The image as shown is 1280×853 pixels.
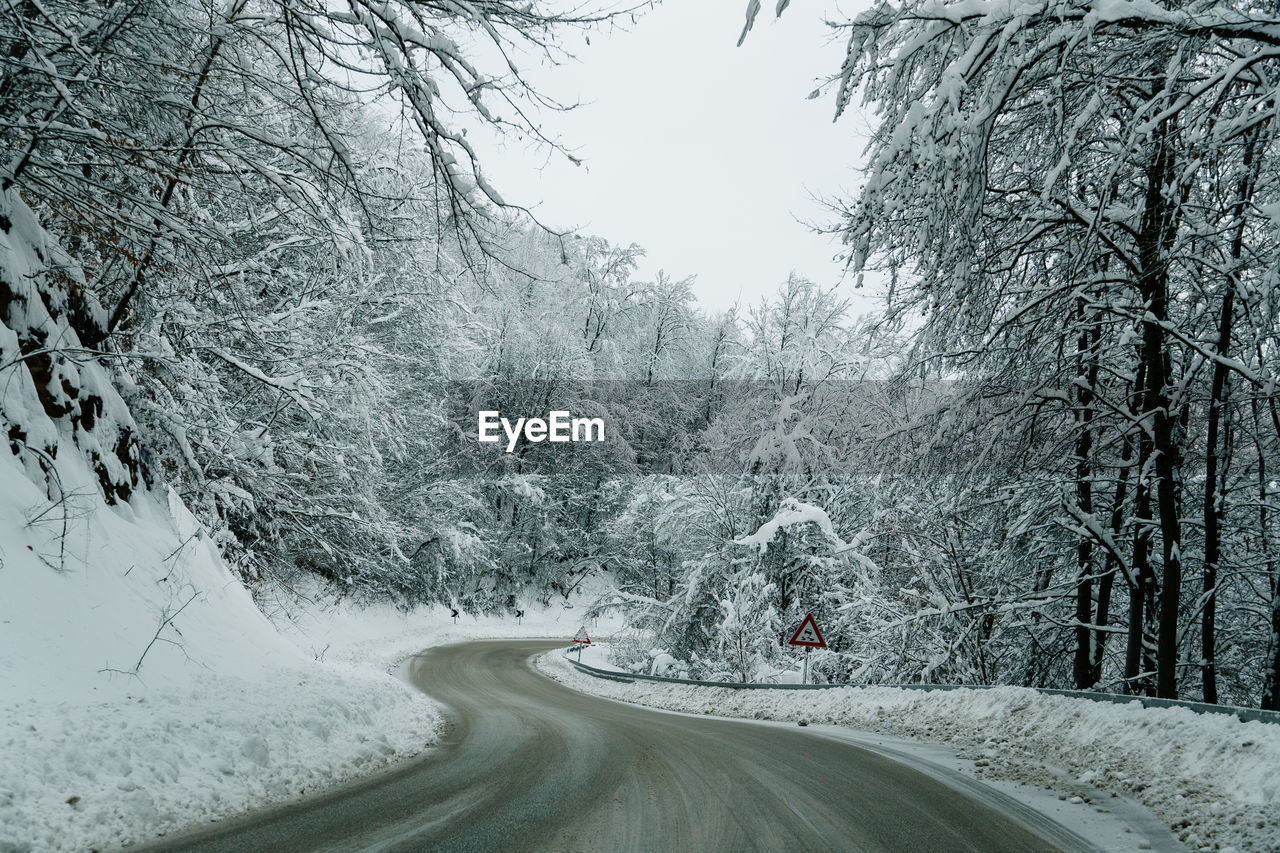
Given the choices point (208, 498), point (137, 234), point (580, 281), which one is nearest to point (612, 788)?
point (137, 234)

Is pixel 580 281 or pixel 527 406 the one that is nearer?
pixel 527 406

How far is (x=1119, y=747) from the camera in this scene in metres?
6.47

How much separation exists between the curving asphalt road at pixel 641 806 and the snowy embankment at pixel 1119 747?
85 centimetres

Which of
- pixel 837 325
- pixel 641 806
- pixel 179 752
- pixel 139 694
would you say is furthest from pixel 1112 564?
pixel 837 325

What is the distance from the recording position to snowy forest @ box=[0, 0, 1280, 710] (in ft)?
16.3

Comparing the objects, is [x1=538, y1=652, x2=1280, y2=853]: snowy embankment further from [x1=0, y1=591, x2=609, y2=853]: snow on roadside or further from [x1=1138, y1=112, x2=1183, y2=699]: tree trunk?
[x1=0, y1=591, x2=609, y2=853]: snow on roadside

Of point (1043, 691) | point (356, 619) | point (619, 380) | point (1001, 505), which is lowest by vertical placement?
point (356, 619)

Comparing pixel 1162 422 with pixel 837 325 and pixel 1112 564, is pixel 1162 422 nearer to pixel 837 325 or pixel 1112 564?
pixel 1112 564

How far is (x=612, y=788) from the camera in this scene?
6195mm

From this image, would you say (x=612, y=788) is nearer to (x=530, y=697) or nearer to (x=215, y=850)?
(x=215, y=850)

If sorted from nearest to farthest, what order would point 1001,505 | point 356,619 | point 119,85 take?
point 119,85
point 1001,505
point 356,619

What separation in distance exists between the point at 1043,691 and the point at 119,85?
442 inches

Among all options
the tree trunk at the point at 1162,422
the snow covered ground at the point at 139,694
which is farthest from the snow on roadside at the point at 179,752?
the tree trunk at the point at 1162,422

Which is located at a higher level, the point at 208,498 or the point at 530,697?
the point at 208,498
